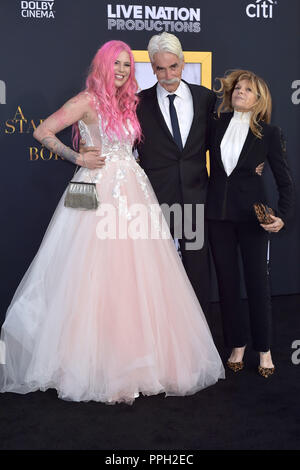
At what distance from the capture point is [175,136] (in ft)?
10.2

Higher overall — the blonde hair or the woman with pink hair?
the blonde hair

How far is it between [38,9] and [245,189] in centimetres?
224

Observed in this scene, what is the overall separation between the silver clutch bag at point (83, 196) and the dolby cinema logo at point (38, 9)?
1.83 meters

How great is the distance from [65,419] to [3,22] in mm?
2907

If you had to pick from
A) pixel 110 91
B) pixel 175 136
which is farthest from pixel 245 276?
pixel 110 91

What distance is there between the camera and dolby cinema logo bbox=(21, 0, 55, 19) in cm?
405

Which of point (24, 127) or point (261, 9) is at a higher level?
point (261, 9)

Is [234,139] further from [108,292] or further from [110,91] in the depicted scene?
[108,292]

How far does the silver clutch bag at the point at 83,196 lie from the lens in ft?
9.49

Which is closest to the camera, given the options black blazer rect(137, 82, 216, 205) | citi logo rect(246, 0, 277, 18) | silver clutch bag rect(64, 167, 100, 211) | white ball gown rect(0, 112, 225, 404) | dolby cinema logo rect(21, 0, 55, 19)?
white ball gown rect(0, 112, 225, 404)

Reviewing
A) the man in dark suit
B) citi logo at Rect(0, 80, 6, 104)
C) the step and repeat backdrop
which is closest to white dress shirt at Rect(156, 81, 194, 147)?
the man in dark suit

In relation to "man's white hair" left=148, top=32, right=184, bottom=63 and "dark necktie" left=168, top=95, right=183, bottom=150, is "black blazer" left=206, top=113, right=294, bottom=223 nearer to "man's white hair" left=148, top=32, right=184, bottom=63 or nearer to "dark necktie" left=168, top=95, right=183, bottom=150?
"dark necktie" left=168, top=95, right=183, bottom=150

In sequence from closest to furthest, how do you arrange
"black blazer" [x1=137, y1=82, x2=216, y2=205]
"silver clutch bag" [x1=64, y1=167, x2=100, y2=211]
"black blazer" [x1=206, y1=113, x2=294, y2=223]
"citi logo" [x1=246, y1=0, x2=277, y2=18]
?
"silver clutch bag" [x1=64, y1=167, x2=100, y2=211]
"black blazer" [x1=206, y1=113, x2=294, y2=223]
"black blazer" [x1=137, y1=82, x2=216, y2=205]
"citi logo" [x1=246, y1=0, x2=277, y2=18]

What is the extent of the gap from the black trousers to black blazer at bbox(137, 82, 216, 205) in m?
0.26
